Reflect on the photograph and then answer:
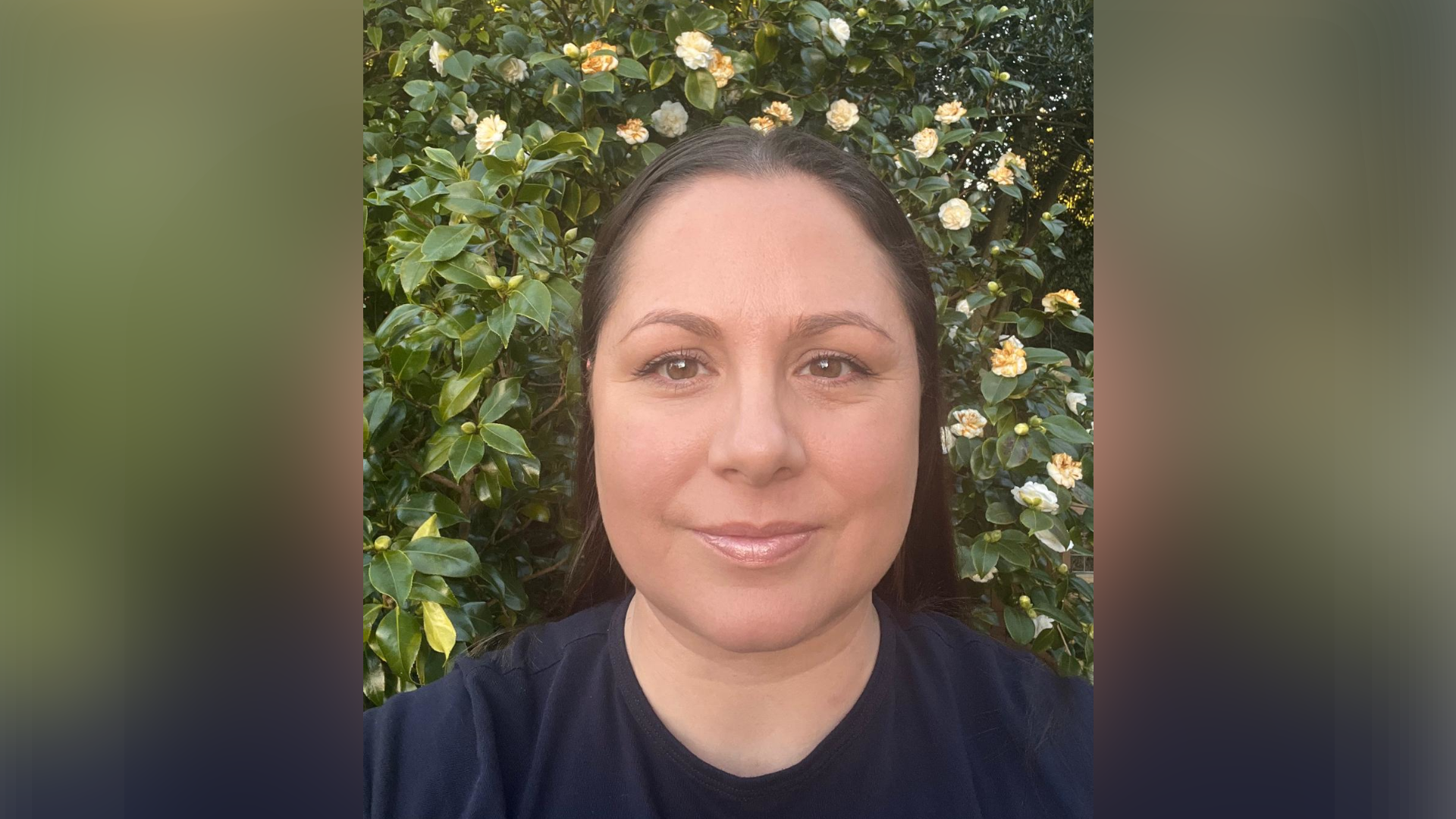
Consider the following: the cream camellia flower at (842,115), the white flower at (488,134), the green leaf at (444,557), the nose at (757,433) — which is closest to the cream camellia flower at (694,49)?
the cream camellia flower at (842,115)

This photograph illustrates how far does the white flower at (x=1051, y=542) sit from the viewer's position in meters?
1.78

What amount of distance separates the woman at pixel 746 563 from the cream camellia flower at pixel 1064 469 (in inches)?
8.0

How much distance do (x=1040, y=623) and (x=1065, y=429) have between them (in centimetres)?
36

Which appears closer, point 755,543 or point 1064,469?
point 755,543

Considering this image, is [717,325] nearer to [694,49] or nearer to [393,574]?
[694,49]

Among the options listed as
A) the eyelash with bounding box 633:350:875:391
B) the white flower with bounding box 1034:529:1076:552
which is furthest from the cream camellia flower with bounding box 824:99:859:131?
the white flower with bounding box 1034:529:1076:552

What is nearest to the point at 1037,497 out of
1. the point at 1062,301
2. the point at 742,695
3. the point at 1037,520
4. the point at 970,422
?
the point at 1037,520

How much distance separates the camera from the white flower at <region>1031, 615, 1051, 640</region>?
70.4 inches

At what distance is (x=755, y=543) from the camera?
5.15 ft

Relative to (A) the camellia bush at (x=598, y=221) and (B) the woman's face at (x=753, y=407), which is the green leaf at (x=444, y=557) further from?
(B) the woman's face at (x=753, y=407)

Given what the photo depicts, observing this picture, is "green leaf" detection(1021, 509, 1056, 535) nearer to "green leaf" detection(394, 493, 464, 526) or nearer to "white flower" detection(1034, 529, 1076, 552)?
"white flower" detection(1034, 529, 1076, 552)
